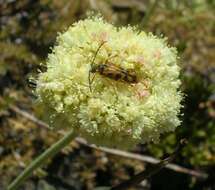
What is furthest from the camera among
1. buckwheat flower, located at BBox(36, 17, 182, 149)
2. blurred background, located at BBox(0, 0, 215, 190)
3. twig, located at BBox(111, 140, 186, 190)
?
blurred background, located at BBox(0, 0, 215, 190)

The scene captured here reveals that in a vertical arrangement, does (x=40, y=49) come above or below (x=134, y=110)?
above

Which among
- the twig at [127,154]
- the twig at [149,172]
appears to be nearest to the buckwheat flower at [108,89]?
the twig at [149,172]

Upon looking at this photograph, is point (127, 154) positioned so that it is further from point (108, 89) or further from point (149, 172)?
point (108, 89)

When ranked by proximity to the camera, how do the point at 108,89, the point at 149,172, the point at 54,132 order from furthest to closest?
the point at 54,132 < the point at 149,172 < the point at 108,89

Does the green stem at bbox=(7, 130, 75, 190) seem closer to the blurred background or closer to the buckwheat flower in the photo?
the buckwheat flower

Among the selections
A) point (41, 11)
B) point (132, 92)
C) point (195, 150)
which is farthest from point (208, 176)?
point (132, 92)

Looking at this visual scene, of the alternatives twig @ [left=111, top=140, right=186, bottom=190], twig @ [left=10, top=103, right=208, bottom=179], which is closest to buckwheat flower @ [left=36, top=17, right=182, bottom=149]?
twig @ [left=111, top=140, right=186, bottom=190]

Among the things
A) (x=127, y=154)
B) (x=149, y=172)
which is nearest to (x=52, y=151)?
(x=149, y=172)

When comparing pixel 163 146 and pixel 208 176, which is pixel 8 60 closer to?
pixel 163 146
